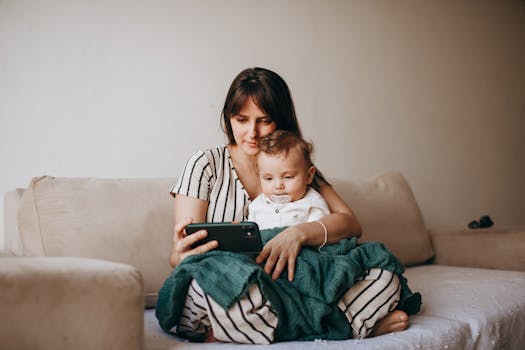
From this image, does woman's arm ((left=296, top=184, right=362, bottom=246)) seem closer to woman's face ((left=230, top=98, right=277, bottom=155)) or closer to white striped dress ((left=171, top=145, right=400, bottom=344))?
white striped dress ((left=171, top=145, right=400, bottom=344))

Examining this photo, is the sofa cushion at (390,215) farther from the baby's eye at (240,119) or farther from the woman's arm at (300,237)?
the baby's eye at (240,119)

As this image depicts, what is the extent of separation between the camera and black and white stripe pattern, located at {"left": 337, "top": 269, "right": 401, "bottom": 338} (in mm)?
1328

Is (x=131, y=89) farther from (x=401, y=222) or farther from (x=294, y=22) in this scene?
(x=401, y=222)

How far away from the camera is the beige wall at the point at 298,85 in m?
2.01

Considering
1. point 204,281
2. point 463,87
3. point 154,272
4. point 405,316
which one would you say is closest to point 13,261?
point 204,281

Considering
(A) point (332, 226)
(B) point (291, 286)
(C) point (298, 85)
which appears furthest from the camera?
(C) point (298, 85)

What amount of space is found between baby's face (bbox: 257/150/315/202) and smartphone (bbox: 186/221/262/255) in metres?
0.31

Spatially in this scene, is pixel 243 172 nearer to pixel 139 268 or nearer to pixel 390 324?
pixel 139 268

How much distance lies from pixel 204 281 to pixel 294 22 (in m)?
1.95

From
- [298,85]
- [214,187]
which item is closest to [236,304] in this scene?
[214,187]

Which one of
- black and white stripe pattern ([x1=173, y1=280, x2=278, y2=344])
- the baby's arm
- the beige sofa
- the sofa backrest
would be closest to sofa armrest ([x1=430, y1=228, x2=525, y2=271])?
the beige sofa

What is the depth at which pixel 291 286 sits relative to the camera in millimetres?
1281

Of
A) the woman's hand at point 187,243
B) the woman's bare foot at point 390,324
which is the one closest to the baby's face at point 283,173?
the woman's hand at point 187,243

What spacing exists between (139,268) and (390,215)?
1.24 metres
